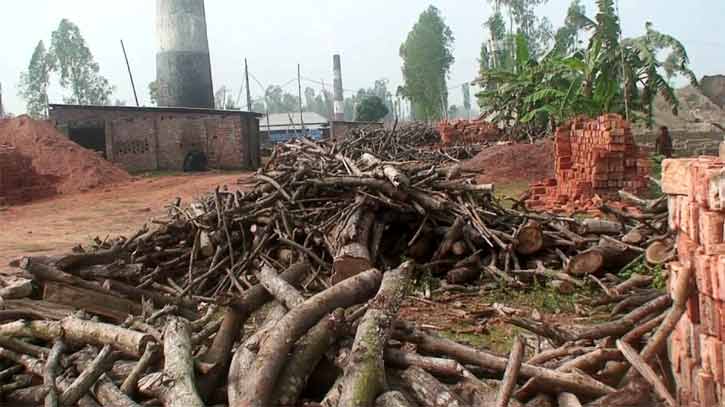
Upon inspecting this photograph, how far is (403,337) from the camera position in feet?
10.9

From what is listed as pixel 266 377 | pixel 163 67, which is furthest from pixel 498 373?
pixel 163 67

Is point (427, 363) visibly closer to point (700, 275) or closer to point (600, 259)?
point (700, 275)

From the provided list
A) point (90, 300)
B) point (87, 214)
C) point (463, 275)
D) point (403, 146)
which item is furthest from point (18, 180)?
point (463, 275)

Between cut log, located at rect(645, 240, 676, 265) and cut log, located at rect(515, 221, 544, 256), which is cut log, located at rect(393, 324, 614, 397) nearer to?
cut log, located at rect(645, 240, 676, 265)

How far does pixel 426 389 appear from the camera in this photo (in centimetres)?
283

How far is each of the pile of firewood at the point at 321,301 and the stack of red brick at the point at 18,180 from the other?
11.6 metres

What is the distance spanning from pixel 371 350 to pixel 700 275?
1464 mm

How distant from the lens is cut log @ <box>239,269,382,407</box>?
8.73ft

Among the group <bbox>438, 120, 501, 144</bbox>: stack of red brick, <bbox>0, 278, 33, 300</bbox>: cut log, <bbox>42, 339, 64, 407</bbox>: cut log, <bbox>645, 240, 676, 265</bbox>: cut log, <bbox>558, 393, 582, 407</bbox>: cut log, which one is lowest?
<bbox>558, 393, 582, 407</bbox>: cut log

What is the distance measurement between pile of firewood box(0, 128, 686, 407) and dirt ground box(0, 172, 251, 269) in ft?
11.2

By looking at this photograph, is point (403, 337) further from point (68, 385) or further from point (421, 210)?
point (421, 210)

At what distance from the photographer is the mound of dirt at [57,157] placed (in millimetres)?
18828

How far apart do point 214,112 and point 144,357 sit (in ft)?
72.3

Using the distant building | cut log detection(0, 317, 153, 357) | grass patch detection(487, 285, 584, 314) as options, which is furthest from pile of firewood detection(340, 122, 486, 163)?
the distant building
